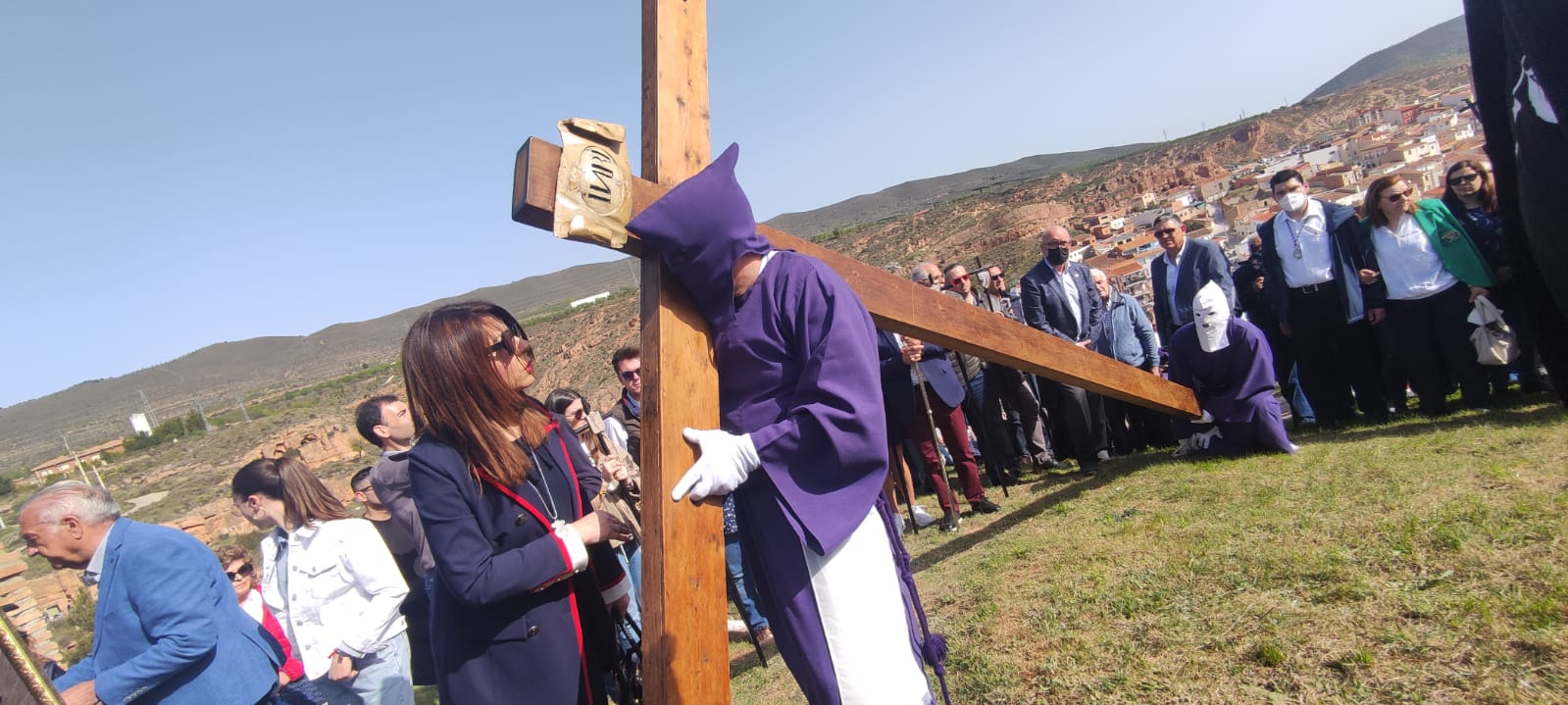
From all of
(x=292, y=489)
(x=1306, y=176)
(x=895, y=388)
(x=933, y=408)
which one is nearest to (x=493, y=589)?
(x=292, y=489)

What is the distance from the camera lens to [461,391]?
212 centimetres

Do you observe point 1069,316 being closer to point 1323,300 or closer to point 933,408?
point 933,408

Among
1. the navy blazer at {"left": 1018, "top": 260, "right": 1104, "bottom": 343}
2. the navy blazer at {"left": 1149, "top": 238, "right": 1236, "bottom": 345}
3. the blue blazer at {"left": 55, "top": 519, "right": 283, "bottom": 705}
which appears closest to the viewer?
the blue blazer at {"left": 55, "top": 519, "right": 283, "bottom": 705}

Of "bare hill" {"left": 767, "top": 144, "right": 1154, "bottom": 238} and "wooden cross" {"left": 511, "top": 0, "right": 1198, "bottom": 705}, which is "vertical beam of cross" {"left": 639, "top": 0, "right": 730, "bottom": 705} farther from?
"bare hill" {"left": 767, "top": 144, "right": 1154, "bottom": 238}

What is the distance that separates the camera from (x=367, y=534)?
12.5ft

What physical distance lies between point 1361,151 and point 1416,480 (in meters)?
44.6

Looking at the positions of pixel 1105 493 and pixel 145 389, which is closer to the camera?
pixel 1105 493

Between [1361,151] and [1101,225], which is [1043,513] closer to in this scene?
[1101,225]

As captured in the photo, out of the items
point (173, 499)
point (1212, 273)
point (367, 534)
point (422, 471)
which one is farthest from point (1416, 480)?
point (173, 499)

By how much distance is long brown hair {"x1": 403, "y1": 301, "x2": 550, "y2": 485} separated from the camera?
6.91ft

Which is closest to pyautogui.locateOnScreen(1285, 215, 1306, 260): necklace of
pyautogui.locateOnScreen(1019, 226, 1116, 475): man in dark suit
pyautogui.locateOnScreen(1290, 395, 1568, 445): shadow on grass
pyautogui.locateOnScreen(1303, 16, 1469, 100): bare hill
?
pyautogui.locateOnScreen(1290, 395, 1568, 445): shadow on grass

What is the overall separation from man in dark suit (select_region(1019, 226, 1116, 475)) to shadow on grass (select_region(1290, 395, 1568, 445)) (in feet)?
4.85

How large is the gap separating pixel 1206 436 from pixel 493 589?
5.37 metres

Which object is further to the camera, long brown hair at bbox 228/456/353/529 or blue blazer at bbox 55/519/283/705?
long brown hair at bbox 228/456/353/529
